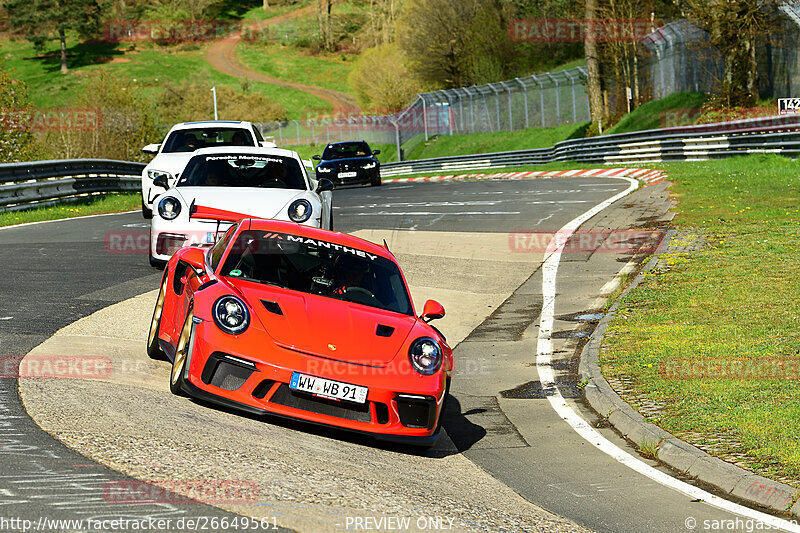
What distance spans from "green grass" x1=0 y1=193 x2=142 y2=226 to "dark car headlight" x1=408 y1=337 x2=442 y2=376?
16132 millimetres

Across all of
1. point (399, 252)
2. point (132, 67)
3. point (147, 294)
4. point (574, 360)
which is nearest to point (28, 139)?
point (399, 252)

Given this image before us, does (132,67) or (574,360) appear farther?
(132,67)

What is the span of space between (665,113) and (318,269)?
40132 mm

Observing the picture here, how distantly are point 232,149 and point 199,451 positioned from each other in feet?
26.4

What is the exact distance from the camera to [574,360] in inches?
411

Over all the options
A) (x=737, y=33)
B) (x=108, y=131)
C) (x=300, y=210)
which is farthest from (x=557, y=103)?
(x=300, y=210)

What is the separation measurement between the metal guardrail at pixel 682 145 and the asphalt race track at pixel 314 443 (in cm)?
1706

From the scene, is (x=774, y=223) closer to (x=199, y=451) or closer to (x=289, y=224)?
(x=289, y=224)

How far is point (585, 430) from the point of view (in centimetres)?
801

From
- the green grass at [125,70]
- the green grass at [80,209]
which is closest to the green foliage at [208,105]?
the green grass at [125,70]

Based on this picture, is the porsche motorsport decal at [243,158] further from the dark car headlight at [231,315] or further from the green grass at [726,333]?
the dark car headlight at [231,315]

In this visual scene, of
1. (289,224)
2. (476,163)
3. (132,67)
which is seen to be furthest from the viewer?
(132,67)

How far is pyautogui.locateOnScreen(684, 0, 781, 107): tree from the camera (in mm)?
36344

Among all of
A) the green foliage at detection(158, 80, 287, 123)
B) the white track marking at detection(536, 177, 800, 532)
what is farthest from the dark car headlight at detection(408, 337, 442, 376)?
the green foliage at detection(158, 80, 287, 123)
